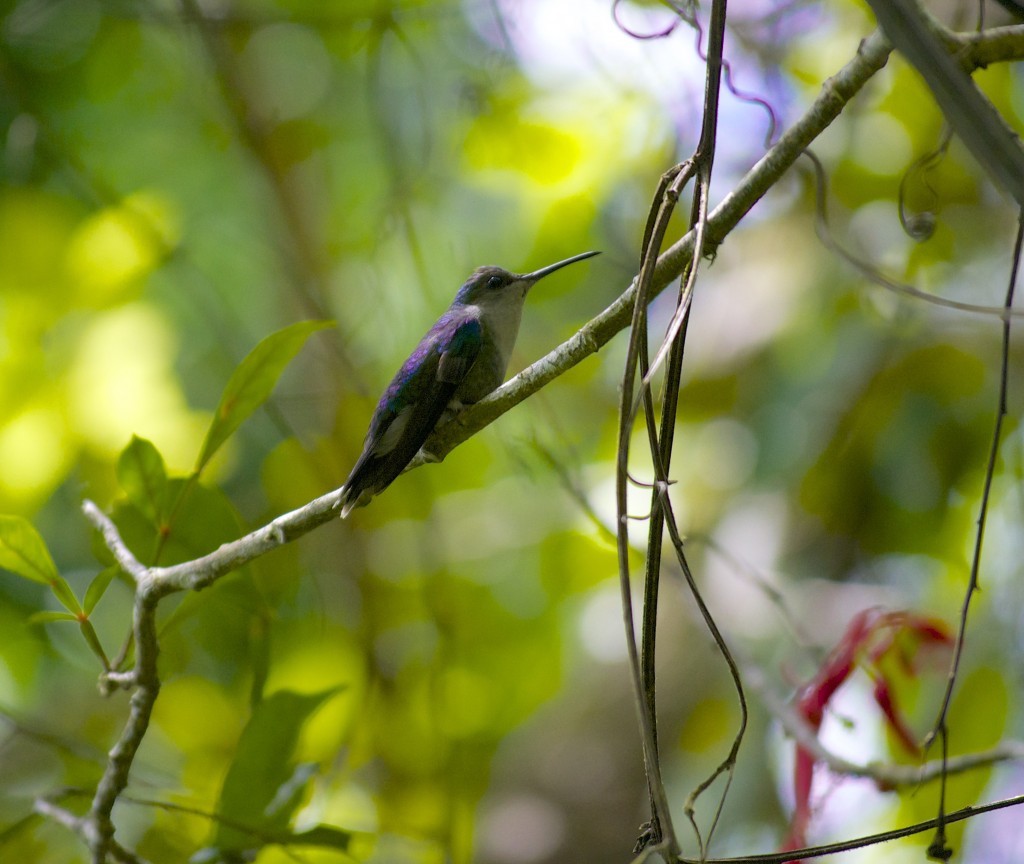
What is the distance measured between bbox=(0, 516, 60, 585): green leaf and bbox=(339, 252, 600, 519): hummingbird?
0.73m

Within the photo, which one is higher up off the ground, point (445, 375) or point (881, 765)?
point (445, 375)

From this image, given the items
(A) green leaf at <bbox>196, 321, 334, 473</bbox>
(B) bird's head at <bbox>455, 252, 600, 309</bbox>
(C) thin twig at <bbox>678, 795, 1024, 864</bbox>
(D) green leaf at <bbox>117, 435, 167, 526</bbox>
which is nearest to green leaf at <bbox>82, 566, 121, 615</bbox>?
(D) green leaf at <bbox>117, 435, 167, 526</bbox>

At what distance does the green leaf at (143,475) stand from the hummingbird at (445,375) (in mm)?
475

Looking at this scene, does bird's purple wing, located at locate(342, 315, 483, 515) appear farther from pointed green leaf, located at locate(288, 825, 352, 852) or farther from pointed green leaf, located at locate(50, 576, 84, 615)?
pointed green leaf, located at locate(288, 825, 352, 852)

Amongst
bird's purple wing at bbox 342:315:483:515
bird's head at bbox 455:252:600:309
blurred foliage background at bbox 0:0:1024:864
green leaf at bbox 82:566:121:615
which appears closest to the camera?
green leaf at bbox 82:566:121:615

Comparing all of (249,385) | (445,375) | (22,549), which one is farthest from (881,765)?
(22,549)

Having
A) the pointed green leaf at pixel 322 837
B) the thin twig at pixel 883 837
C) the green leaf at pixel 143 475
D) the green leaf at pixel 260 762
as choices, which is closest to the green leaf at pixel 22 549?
the green leaf at pixel 143 475

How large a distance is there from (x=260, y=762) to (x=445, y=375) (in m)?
1.21

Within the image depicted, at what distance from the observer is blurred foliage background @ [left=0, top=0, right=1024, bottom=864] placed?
4168mm

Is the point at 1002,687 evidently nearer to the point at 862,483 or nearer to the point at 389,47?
the point at 862,483

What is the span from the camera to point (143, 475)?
243 centimetres

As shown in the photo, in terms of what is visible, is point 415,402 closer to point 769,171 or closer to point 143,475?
point 143,475

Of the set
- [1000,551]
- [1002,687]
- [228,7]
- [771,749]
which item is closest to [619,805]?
[771,749]

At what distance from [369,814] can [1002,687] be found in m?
2.68
